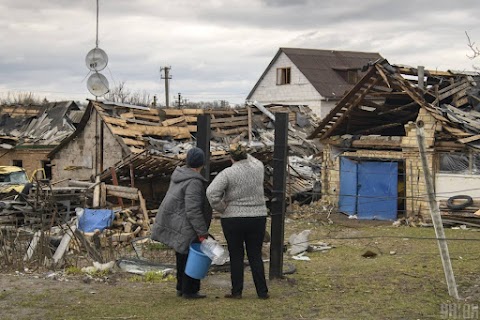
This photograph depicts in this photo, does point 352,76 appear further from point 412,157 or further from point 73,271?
point 73,271

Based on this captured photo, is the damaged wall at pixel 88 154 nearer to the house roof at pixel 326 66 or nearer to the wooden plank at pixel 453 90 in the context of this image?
the wooden plank at pixel 453 90

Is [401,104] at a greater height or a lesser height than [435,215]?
greater

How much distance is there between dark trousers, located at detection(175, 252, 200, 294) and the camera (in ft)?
24.9

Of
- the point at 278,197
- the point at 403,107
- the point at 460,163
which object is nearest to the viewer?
the point at 278,197

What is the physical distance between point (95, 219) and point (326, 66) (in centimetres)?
3478

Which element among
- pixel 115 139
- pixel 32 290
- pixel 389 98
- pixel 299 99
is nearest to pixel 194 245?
pixel 32 290

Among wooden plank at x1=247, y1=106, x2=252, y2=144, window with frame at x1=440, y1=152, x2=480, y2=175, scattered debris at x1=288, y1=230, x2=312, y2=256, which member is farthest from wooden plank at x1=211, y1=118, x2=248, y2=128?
scattered debris at x1=288, y1=230, x2=312, y2=256

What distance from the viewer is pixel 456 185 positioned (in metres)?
18.4

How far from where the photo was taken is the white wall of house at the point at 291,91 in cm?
4762

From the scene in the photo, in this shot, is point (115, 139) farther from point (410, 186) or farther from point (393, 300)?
point (393, 300)

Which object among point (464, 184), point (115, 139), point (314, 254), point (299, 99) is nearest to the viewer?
point (314, 254)

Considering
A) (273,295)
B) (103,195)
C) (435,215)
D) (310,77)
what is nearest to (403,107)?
(103,195)

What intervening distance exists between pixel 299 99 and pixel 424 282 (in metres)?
40.7

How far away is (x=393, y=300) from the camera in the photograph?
755 centimetres
